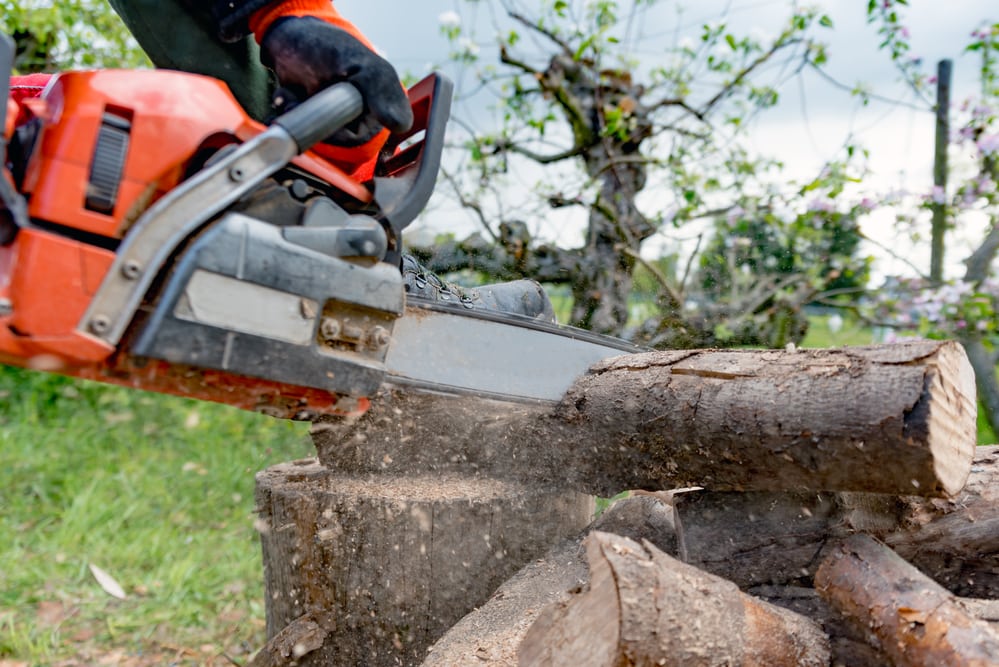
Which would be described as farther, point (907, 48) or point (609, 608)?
point (907, 48)

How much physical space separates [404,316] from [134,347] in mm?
498

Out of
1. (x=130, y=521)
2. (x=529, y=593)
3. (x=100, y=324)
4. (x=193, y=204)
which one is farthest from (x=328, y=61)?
(x=130, y=521)

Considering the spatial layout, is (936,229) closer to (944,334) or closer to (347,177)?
(944,334)

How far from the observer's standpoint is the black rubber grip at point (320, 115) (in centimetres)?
129

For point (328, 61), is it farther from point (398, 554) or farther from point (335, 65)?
point (398, 554)

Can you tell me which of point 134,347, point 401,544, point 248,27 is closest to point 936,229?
point 401,544

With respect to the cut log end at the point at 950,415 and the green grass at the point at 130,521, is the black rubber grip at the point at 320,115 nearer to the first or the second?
the cut log end at the point at 950,415

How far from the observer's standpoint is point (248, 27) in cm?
144

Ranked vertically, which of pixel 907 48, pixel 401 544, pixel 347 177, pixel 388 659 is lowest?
Answer: pixel 388 659

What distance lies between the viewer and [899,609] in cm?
131

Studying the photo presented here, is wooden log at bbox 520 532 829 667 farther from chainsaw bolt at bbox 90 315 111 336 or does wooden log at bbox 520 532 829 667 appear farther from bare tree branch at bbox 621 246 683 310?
bare tree branch at bbox 621 246 683 310

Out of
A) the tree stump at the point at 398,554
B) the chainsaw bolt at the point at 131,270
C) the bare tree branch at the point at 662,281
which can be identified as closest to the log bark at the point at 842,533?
the tree stump at the point at 398,554

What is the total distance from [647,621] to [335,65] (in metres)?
1.04

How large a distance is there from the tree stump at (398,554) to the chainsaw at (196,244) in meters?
0.46
